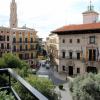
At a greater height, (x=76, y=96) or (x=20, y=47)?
(x=20, y=47)

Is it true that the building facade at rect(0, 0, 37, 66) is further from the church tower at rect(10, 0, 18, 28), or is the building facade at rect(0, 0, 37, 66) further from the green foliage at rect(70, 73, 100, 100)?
the green foliage at rect(70, 73, 100, 100)

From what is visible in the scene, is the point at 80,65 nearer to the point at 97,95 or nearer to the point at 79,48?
the point at 79,48

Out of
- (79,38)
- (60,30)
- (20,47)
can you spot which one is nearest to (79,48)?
(79,38)

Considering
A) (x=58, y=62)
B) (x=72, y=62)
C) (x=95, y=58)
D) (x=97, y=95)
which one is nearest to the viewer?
(x=97, y=95)

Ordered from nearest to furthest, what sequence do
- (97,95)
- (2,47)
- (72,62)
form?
(97,95), (72,62), (2,47)

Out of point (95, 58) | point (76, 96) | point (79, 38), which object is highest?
point (79, 38)

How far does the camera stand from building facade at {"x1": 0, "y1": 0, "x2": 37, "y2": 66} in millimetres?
45031

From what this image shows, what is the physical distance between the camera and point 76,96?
19.0 m

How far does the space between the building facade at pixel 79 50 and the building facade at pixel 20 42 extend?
12.7 meters

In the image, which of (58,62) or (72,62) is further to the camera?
(58,62)

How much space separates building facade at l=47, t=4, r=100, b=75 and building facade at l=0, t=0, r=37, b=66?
1268 cm

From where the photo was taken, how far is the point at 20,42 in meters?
47.1

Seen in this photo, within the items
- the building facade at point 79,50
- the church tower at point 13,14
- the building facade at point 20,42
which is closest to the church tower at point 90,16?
the building facade at point 79,50

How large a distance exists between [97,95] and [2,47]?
29.6 metres
